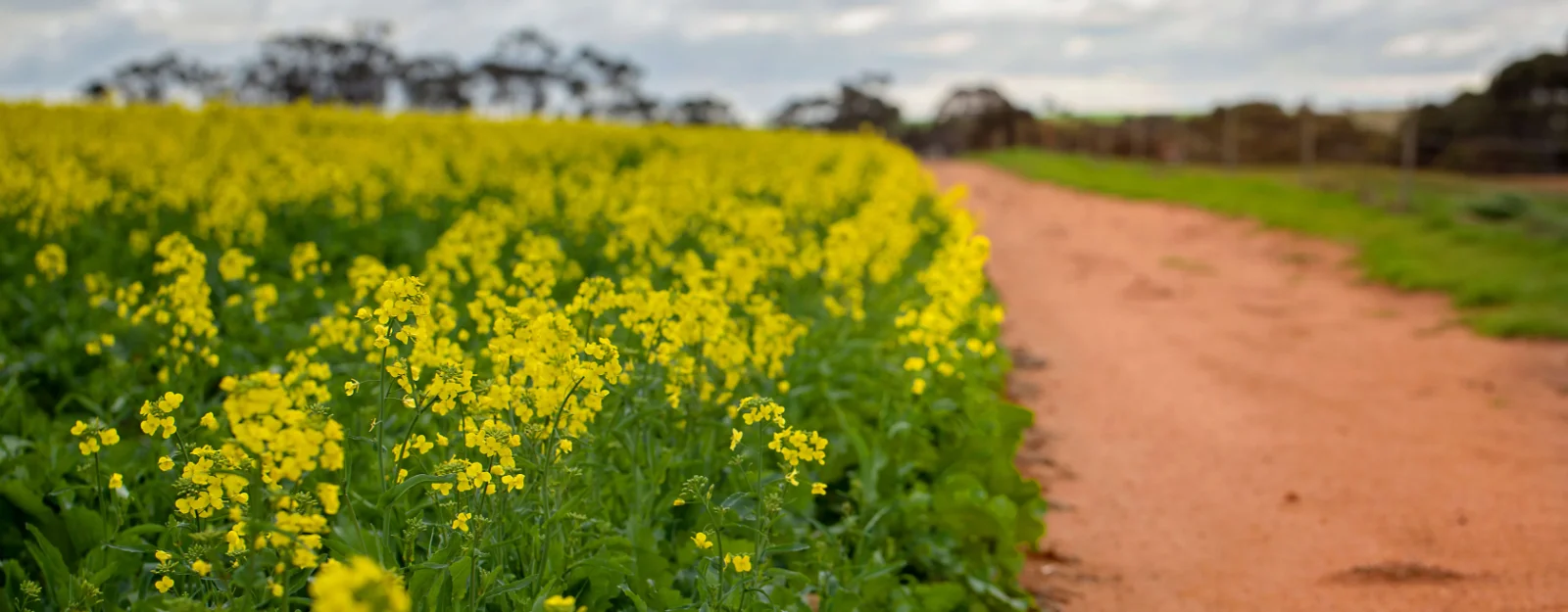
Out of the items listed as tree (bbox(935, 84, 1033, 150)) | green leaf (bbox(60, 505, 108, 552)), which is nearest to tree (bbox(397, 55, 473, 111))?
tree (bbox(935, 84, 1033, 150))

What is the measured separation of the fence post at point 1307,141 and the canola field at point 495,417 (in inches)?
651

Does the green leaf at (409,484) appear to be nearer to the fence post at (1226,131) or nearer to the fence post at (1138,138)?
the fence post at (1226,131)

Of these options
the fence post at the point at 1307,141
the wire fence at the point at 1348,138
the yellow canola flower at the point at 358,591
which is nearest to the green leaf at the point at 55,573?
the yellow canola flower at the point at 358,591

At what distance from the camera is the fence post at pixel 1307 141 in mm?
23536

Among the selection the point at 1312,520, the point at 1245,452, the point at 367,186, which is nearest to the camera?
the point at 1312,520

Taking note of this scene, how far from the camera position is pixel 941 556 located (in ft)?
14.2

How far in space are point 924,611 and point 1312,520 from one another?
2.52 meters

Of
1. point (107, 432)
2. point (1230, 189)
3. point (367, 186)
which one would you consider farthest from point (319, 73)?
point (107, 432)

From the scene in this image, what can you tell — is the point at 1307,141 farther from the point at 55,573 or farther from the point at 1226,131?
the point at 55,573

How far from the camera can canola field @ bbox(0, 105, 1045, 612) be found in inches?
107

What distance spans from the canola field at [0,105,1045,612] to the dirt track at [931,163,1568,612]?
69cm

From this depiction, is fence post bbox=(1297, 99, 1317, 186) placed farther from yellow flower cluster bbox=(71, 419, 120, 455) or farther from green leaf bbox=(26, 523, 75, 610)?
yellow flower cluster bbox=(71, 419, 120, 455)

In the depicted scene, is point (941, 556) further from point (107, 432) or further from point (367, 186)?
point (367, 186)

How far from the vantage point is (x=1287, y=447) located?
6898mm
